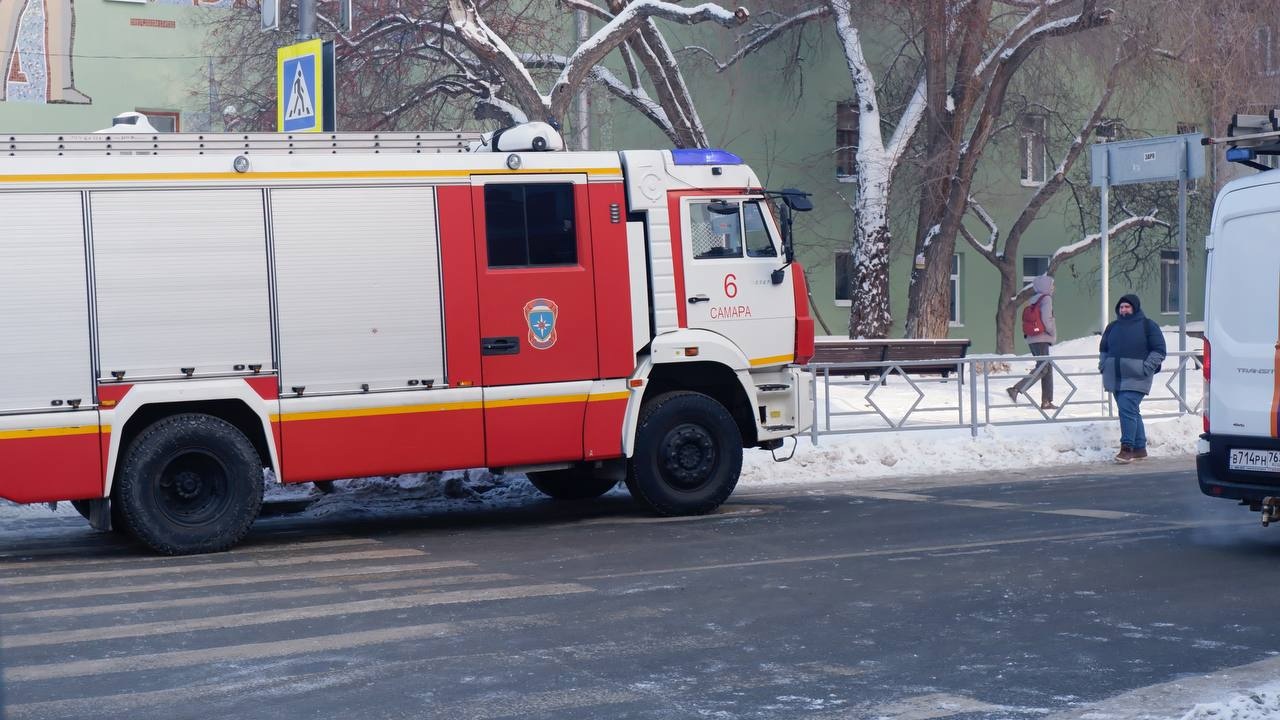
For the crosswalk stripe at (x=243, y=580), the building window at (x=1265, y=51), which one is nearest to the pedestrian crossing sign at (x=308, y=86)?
the crosswalk stripe at (x=243, y=580)

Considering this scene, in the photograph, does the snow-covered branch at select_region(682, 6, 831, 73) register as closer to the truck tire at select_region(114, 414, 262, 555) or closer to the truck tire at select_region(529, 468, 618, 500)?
the truck tire at select_region(529, 468, 618, 500)

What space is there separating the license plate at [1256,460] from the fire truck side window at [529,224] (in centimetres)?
506

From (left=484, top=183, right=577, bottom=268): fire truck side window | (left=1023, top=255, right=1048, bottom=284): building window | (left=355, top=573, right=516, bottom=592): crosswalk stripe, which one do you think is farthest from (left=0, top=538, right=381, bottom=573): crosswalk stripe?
(left=1023, top=255, right=1048, bottom=284): building window

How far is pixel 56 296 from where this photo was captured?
33.5 ft

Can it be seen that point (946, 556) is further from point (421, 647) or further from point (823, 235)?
point (823, 235)

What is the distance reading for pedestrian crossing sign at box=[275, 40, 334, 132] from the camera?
13.9 metres

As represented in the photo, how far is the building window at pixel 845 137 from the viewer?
3600cm

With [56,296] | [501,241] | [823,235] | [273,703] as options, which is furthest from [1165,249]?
[273,703]

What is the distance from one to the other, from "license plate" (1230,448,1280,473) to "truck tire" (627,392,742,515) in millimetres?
4089

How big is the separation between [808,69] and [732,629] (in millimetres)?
29139

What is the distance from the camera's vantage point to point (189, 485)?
10.7m

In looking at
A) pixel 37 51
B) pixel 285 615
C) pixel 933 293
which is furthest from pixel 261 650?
pixel 37 51

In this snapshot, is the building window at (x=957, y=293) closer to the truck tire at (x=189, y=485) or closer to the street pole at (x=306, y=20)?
the street pole at (x=306, y=20)

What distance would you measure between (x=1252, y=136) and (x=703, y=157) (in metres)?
4.37
